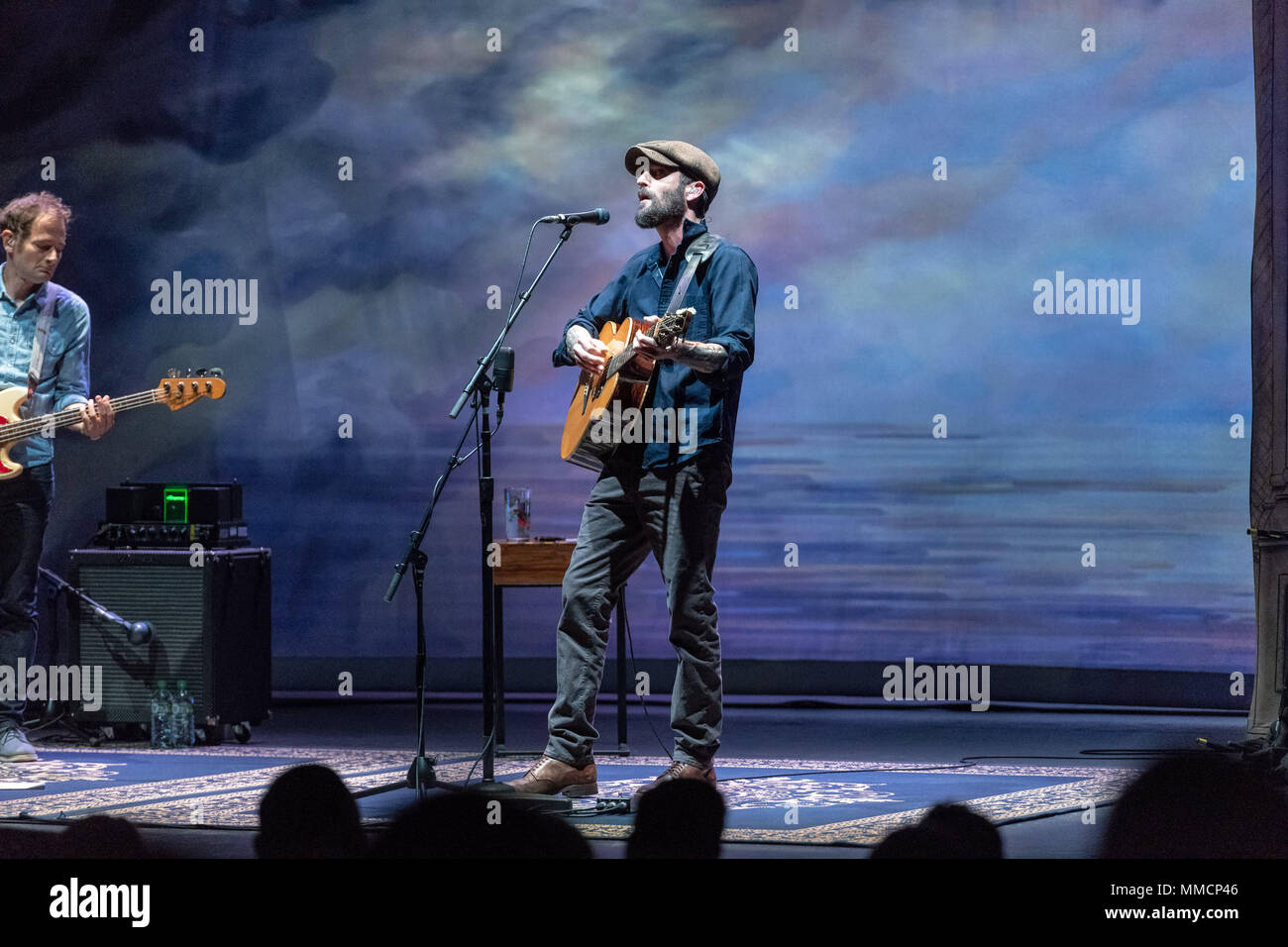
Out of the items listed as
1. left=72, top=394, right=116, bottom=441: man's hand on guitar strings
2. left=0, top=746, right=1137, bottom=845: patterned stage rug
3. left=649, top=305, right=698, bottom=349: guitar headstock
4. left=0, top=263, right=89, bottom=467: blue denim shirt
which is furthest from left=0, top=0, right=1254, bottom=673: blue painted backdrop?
left=649, top=305, right=698, bottom=349: guitar headstock

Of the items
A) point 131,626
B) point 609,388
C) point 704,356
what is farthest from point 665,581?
point 131,626

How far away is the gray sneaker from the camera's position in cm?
508

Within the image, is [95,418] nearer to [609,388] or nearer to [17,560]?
[17,560]

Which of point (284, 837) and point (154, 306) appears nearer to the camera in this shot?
point (284, 837)

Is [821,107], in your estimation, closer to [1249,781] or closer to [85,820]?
[1249,781]

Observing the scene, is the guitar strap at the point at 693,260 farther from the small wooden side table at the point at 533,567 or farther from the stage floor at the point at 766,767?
the small wooden side table at the point at 533,567

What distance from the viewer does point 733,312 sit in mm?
3885

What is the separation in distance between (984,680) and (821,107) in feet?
9.54

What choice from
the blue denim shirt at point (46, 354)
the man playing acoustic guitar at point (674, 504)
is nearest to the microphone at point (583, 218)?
the man playing acoustic guitar at point (674, 504)

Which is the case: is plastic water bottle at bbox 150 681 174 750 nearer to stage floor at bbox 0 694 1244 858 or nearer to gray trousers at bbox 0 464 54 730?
stage floor at bbox 0 694 1244 858

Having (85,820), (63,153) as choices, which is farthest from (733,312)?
(63,153)

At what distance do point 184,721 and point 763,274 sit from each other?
345 centimetres

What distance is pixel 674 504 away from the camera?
12.7ft

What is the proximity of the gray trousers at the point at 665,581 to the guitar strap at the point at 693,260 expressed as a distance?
46cm
